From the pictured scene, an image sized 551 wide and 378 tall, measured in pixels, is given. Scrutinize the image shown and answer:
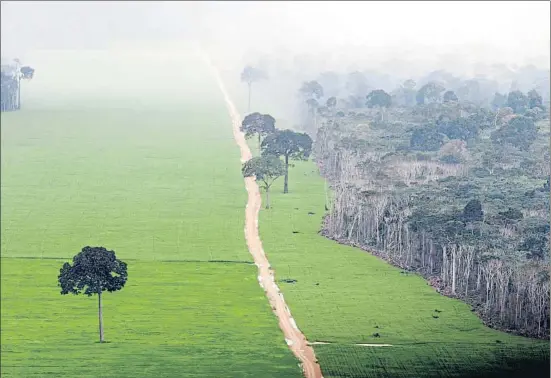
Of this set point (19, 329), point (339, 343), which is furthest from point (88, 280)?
point (339, 343)

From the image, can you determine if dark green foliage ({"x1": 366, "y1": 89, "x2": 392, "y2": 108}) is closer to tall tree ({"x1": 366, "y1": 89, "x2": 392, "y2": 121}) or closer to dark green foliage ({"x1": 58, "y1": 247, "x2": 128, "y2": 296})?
tall tree ({"x1": 366, "y1": 89, "x2": 392, "y2": 121})

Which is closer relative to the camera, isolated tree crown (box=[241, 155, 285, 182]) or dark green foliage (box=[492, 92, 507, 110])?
isolated tree crown (box=[241, 155, 285, 182])

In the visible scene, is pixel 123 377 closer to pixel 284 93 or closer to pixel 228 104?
pixel 228 104

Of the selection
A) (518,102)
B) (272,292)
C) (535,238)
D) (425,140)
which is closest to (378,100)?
(518,102)

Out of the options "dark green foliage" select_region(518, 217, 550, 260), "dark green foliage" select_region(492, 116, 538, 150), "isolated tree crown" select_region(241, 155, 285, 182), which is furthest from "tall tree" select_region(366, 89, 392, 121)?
"dark green foliage" select_region(518, 217, 550, 260)

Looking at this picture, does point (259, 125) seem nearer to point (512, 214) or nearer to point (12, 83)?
point (12, 83)

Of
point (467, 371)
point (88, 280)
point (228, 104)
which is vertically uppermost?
point (228, 104)
